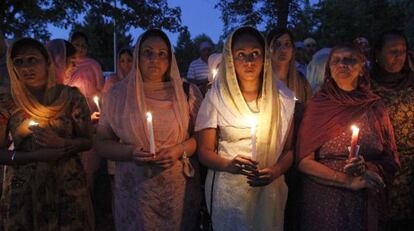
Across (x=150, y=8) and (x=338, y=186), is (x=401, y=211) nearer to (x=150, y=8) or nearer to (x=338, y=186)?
(x=338, y=186)

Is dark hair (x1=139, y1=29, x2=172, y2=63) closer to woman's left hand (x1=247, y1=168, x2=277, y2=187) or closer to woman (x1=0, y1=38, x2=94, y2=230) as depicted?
woman (x1=0, y1=38, x2=94, y2=230)

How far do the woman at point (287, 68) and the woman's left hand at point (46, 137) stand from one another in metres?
2.21

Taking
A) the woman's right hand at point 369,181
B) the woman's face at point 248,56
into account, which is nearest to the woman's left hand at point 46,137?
the woman's face at point 248,56

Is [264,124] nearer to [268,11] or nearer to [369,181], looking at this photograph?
[369,181]

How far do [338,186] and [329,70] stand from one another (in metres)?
0.85

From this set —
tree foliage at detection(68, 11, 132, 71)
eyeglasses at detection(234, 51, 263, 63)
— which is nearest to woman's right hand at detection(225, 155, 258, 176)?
eyeglasses at detection(234, 51, 263, 63)

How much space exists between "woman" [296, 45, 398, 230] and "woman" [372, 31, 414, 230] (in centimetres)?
63

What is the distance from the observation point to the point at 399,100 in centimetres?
366

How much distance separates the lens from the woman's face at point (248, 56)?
309 cm

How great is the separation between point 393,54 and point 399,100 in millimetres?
392

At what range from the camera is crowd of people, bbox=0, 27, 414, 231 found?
3.04 metres

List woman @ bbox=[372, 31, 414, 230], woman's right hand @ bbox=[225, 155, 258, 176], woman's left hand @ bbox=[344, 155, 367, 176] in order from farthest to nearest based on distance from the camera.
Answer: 1. woman @ bbox=[372, 31, 414, 230]
2. woman's right hand @ bbox=[225, 155, 258, 176]
3. woman's left hand @ bbox=[344, 155, 367, 176]

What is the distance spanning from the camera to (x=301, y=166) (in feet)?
10.2

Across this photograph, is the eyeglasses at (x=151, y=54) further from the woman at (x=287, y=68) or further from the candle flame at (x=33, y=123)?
the woman at (x=287, y=68)
